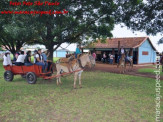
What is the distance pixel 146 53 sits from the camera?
1004 inches

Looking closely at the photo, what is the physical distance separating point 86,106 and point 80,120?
1.04 meters

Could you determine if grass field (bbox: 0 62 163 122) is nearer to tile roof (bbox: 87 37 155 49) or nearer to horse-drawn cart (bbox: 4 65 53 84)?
horse-drawn cart (bbox: 4 65 53 84)

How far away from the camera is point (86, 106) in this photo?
16.8 feet

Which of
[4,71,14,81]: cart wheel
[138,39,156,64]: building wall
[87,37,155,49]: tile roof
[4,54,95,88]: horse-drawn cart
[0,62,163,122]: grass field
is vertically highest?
[87,37,155,49]: tile roof

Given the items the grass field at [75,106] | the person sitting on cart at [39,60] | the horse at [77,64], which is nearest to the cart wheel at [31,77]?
the person sitting on cart at [39,60]

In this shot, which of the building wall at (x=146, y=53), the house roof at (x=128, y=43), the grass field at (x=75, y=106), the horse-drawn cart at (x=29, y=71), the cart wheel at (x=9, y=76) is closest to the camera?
the grass field at (x=75, y=106)

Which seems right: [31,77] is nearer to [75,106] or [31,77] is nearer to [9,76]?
[9,76]

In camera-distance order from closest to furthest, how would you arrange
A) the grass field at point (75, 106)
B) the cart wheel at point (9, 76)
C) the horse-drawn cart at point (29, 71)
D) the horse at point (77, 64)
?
the grass field at point (75, 106), the horse at point (77, 64), the horse-drawn cart at point (29, 71), the cart wheel at point (9, 76)

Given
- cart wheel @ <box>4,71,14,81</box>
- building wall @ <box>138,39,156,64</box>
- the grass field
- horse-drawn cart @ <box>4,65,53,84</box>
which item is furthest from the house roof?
the grass field

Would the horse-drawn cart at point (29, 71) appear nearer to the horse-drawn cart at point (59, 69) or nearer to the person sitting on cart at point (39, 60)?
the horse-drawn cart at point (59, 69)

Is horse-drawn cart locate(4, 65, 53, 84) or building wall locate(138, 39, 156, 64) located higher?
building wall locate(138, 39, 156, 64)

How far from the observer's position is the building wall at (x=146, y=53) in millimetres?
24312

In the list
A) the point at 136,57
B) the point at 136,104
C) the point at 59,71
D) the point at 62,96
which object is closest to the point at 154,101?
the point at 136,104

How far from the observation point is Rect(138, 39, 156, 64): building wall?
79.8ft
